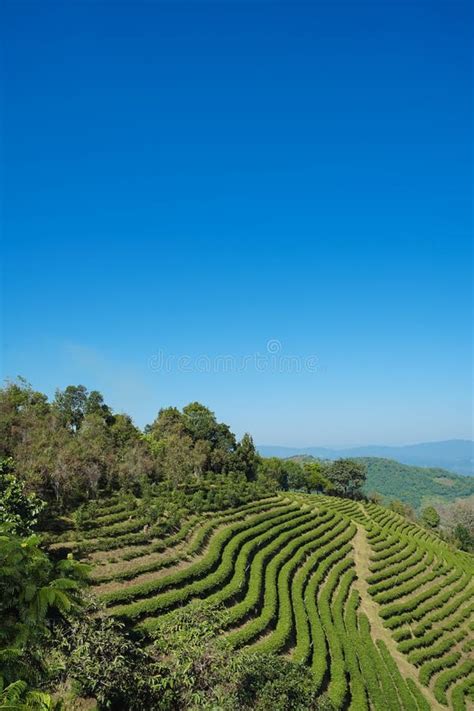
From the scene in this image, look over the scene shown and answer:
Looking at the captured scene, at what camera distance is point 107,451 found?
4450 centimetres

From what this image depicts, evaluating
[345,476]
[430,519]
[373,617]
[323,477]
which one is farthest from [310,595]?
[323,477]

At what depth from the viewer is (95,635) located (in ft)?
45.8

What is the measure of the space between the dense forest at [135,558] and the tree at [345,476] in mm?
24253

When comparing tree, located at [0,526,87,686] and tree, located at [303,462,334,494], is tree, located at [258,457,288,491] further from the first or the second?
tree, located at [0,526,87,686]

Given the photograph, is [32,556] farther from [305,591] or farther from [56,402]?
[56,402]

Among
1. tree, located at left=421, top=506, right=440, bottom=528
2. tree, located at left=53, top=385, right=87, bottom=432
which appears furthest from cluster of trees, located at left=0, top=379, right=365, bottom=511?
tree, located at left=421, top=506, right=440, bottom=528

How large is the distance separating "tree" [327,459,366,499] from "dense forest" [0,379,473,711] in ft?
79.6

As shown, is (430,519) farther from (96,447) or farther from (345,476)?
(96,447)

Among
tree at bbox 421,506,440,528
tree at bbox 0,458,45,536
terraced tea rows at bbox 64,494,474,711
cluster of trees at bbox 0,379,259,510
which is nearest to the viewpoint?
tree at bbox 0,458,45,536

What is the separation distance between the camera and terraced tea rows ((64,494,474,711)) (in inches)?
965

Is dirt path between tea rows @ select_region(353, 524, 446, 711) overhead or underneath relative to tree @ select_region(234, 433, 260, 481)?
underneath

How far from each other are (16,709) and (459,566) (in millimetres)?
55357

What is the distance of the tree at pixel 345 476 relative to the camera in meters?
95.2

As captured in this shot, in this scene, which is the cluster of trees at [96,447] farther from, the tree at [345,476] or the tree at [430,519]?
the tree at [430,519]
